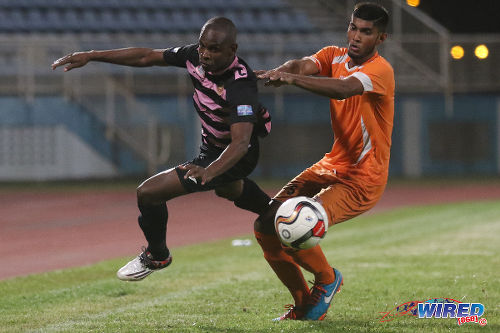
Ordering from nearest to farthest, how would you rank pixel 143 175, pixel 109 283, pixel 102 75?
pixel 109 283 < pixel 102 75 < pixel 143 175

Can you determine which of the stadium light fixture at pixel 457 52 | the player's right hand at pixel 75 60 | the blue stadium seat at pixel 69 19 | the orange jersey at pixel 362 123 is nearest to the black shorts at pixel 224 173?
the orange jersey at pixel 362 123

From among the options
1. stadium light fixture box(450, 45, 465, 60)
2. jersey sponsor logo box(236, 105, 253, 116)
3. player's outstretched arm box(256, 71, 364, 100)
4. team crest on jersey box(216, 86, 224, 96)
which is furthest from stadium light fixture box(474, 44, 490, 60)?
jersey sponsor logo box(236, 105, 253, 116)

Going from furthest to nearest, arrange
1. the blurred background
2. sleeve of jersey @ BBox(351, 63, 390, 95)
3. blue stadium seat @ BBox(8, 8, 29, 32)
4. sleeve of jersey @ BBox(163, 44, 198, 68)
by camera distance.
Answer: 1. blue stadium seat @ BBox(8, 8, 29, 32)
2. the blurred background
3. sleeve of jersey @ BBox(163, 44, 198, 68)
4. sleeve of jersey @ BBox(351, 63, 390, 95)

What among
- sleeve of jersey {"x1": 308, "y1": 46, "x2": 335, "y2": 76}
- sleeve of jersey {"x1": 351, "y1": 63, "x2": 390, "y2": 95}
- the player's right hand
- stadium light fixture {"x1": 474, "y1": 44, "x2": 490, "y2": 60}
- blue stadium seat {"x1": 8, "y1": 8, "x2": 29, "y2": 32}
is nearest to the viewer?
sleeve of jersey {"x1": 351, "y1": 63, "x2": 390, "y2": 95}

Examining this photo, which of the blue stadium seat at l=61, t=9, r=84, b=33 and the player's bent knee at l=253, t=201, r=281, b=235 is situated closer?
the player's bent knee at l=253, t=201, r=281, b=235

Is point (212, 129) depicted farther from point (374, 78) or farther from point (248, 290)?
point (248, 290)

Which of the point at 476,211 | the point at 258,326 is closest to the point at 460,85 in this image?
the point at 476,211

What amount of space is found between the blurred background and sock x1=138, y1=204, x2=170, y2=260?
56.0ft

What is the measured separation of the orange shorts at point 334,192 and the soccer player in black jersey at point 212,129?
322mm

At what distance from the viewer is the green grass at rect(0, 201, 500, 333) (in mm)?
5746

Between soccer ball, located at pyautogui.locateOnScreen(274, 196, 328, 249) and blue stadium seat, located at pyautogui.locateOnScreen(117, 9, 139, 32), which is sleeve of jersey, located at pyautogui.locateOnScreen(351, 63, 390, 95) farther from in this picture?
blue stadium seat, located at pyautogui.locateOnScreen(117, 9, 139, 32)

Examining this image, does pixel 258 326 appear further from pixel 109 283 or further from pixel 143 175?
pixel 143 175

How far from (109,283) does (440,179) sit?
800 inches

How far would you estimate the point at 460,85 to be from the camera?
24.4m
